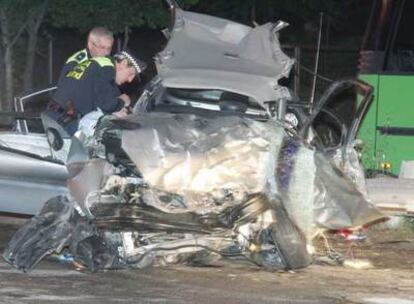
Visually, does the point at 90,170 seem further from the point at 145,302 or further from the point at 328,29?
the point at 328,29

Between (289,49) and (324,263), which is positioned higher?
(289,49)

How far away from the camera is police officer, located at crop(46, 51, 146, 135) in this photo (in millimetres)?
8805

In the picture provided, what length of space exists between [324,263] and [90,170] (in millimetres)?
2037

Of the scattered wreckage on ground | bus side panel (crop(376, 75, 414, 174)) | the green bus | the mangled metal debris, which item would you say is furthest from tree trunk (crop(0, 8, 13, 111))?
the mangled metal debris

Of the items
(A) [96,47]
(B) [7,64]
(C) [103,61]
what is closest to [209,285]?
(C) [103,61]

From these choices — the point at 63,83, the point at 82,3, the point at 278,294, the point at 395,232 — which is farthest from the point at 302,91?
the point at 278,294

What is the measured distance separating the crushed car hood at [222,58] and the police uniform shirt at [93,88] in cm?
43

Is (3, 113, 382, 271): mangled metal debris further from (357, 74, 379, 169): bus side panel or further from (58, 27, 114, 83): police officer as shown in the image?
(357, 74, 379, 169): bus side panel

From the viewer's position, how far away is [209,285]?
7555 millimetres

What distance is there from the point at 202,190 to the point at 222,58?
1.62 m

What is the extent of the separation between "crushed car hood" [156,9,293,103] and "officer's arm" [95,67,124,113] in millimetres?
424

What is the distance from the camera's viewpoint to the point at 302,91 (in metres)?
16.8

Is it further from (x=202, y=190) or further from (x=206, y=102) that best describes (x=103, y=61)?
(x=202, y=190)

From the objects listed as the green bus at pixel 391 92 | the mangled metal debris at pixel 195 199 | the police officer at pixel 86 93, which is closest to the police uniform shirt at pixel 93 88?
the police officer at pixel 86 93
